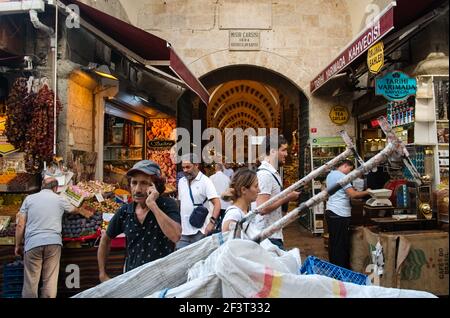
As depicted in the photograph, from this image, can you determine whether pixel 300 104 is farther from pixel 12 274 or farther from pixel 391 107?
pixel 12 274

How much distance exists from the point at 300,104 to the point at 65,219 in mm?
6823

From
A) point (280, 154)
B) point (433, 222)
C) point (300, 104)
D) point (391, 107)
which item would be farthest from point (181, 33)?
point (433, 222)

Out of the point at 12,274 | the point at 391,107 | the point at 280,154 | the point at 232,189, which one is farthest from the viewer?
the point at 391,107

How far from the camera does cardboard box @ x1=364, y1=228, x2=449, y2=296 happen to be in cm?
390

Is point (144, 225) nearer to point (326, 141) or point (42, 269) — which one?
point (42, 269)

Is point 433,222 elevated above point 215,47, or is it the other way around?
point 215,47

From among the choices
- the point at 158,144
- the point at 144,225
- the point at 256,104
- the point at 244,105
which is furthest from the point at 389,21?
the point at 244,105

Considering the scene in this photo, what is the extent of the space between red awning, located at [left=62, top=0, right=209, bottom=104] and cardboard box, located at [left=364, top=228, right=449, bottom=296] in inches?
156

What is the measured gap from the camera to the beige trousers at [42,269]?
12.7ft

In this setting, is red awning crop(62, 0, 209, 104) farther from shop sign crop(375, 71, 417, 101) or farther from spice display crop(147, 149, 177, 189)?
shop sign crop(375, 71, 417, 101)

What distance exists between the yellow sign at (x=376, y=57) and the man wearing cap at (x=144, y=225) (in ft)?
12.0

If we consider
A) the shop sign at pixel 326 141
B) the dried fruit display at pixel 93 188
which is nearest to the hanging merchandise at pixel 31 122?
the dried fruit display at pixel 93 188

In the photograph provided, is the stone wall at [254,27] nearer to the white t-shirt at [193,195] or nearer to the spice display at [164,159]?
the spice display at [164,159]

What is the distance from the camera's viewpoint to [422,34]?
15.7ft
